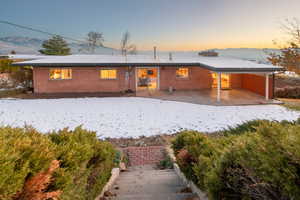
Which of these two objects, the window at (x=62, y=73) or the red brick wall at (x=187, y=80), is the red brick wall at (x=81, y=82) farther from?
the red brick wall at (x=187, y=80)

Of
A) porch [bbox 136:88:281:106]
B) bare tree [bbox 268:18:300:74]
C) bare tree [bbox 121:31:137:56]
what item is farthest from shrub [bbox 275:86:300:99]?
bare tree [bbox 121:31:137:56]

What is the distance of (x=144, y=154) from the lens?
9.10 meters

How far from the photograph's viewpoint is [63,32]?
181 ft

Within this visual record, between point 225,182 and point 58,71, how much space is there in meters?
19.2

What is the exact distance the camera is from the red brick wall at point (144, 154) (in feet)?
28.9

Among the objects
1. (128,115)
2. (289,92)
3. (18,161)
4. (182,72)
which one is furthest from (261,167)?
(289,92)

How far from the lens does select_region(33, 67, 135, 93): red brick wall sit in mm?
19625

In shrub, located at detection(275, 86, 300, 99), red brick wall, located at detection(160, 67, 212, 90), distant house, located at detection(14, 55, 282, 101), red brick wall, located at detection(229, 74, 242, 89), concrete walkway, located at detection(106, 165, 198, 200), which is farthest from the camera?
red brick wall, located at detection(229, 74, 242, 89)

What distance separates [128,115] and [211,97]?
730 cm

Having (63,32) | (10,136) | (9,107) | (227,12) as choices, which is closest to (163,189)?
(10,136)

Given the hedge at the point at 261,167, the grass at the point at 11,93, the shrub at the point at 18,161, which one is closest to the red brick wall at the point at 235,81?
the grass at the point at 11,93

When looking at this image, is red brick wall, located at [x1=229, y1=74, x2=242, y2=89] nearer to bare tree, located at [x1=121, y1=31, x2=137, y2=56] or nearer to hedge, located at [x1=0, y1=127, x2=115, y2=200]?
hedge, located at [x1=0, y1=127, x2=115, y2=200]

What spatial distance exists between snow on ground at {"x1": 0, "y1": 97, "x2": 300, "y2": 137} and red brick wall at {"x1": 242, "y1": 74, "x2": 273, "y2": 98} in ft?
9.84

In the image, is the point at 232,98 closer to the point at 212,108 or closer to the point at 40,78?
the point at 212,108
